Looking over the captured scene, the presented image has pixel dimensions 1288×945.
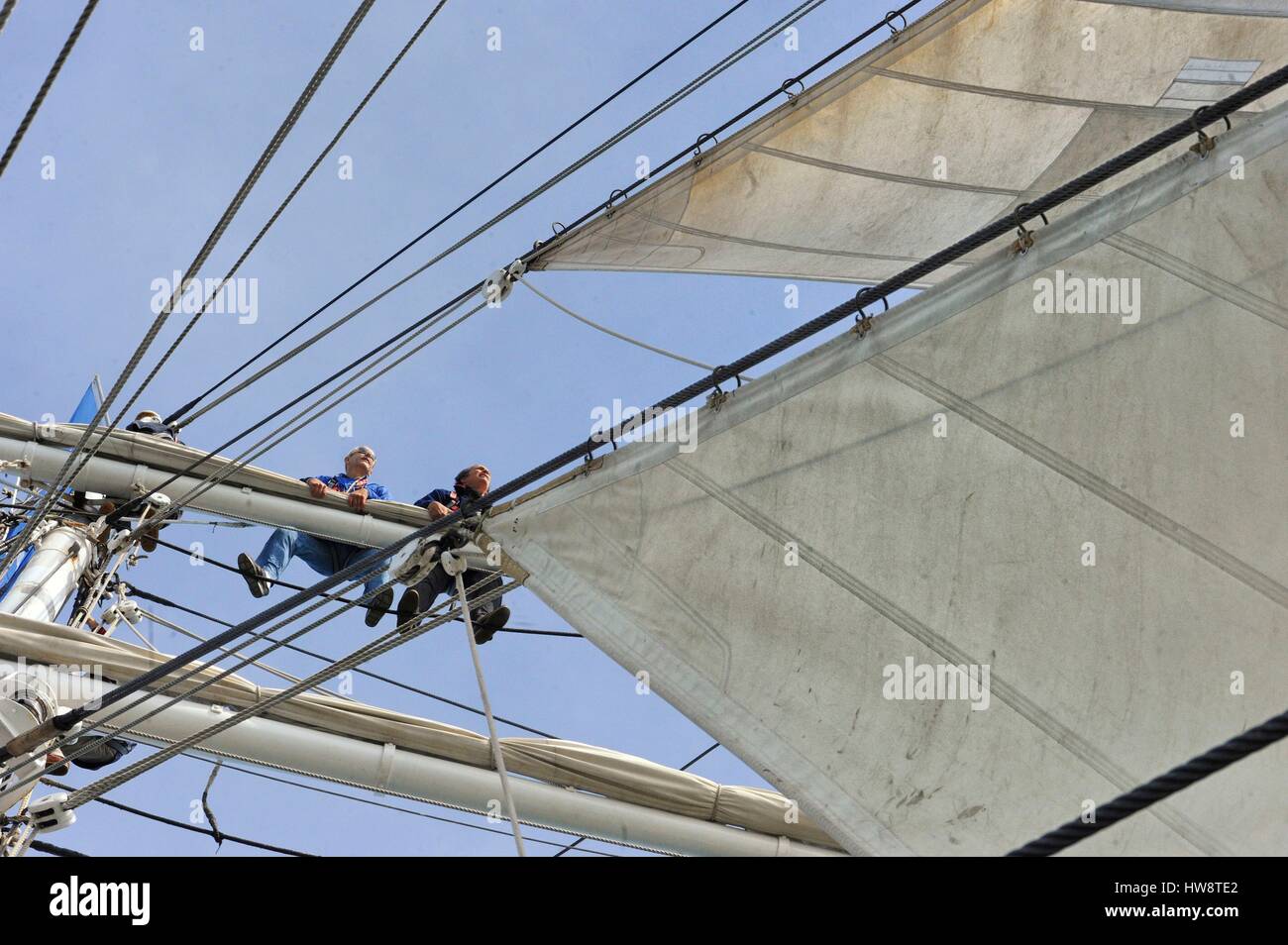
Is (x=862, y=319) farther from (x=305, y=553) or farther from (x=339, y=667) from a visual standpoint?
(x=305, y=553)

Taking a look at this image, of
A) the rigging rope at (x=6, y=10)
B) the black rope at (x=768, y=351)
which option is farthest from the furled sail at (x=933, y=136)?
the rigging rope at (x=6, y=10)

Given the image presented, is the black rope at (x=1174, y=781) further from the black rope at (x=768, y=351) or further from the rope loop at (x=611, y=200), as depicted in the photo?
the rope loop at (x=611, y=200)

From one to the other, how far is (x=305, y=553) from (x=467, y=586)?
2454mm

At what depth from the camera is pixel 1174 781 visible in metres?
2.11

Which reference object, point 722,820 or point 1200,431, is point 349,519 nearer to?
point 722,820

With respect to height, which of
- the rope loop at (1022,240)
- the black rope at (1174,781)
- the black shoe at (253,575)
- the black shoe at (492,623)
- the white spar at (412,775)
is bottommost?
the black rope at (1174,781)

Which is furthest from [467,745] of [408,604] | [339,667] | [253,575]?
A: [339,667]

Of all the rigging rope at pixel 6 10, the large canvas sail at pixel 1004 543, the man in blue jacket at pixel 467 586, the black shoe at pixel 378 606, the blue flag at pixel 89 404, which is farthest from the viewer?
the blue flag at pixel 89 404

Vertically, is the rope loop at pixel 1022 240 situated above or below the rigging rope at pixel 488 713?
above

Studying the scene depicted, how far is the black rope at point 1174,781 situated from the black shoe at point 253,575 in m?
6.00

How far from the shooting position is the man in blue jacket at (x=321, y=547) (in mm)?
7766

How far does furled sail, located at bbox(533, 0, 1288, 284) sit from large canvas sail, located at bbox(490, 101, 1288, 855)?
4011 mm

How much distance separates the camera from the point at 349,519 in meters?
8.62

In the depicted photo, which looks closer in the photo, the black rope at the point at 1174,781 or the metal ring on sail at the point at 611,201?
the black rope at the point at 1174,781
